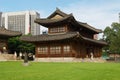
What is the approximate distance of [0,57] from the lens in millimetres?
45562

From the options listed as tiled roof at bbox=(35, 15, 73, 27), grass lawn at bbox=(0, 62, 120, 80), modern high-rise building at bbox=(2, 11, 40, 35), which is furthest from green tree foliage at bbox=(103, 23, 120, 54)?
grass lawn at bbox=(0, 62, 120, 80)

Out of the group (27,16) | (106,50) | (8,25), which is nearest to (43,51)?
(106,50)

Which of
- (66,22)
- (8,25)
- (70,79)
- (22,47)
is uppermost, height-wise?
(8,25)

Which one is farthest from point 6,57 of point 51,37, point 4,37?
point 51,37

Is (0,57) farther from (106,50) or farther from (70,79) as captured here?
(106,50)

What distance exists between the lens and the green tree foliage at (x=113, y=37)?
71.3m

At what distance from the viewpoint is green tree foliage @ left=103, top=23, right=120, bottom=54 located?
71.3m

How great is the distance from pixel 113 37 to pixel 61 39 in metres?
36.5

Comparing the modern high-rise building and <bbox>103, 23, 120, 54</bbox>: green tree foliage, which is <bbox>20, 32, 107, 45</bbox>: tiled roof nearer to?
<bbox>103, 23, 120, 54</bbox>: green tree foliage

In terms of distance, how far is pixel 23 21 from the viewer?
11881cm

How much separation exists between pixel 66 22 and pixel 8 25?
84.3 metres

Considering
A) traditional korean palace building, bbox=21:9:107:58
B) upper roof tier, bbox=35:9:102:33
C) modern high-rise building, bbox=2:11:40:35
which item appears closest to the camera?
traditional korean palace building, bbox=21:9:107:58

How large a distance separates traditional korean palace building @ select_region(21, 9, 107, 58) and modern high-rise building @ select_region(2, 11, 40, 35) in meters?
66.6

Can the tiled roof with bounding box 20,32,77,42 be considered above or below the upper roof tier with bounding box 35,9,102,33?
below
